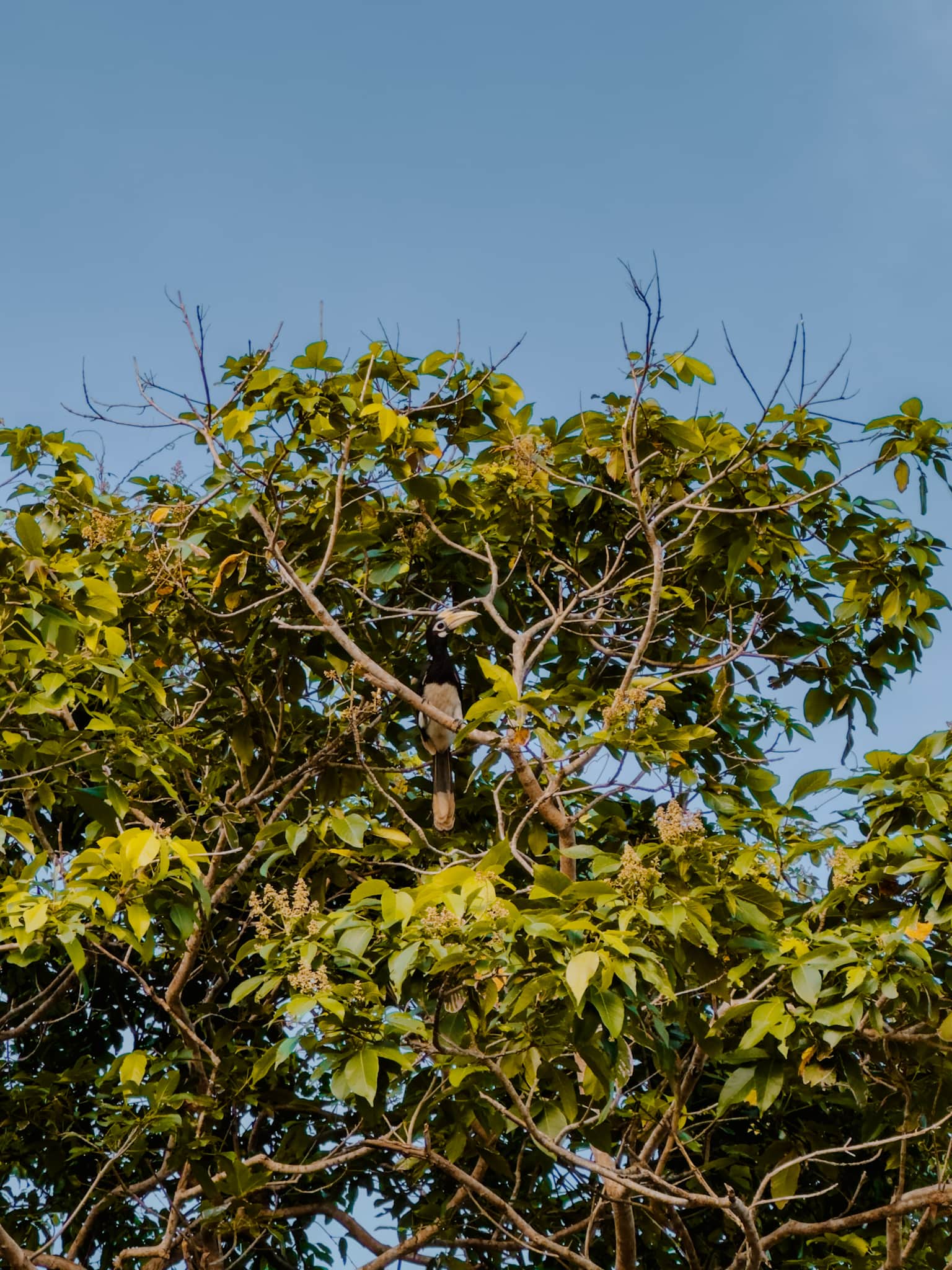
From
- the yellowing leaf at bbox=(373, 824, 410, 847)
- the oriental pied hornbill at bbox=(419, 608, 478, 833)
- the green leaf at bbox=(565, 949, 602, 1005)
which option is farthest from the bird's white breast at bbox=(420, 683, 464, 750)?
the green leaf at bbox=(565, 949, 602, 1005)

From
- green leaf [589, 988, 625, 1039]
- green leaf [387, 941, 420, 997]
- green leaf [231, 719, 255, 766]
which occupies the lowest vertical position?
green leaf [589, 988, 625, 1039]

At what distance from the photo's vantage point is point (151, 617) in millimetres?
4172

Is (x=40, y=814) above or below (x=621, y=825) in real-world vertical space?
above

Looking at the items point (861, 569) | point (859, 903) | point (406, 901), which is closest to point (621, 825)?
point (859, 903)

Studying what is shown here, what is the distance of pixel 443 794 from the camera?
4.03 meters

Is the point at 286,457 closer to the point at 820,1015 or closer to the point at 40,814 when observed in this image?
the point at 40,814

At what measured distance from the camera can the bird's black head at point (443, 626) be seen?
3.96m

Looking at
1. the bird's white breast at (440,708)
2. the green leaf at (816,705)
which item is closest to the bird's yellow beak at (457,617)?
the bird's white breast at (440,708)

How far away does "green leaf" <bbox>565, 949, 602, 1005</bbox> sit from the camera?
2273 millimetres

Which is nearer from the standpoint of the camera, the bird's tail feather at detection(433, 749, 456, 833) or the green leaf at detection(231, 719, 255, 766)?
the bird's tail feather at detection(433, 749, 456, 833)

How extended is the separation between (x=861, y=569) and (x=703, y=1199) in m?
1.93

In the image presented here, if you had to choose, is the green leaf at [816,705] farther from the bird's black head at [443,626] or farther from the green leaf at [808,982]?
the green leaf at [808,982]

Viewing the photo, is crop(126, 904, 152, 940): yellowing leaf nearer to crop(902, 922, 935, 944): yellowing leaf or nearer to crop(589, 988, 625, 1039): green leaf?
crop(589, 988, 625, 1039): green leaf

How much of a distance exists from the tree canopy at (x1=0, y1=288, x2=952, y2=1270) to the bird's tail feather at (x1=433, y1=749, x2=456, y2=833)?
5 centimetres
